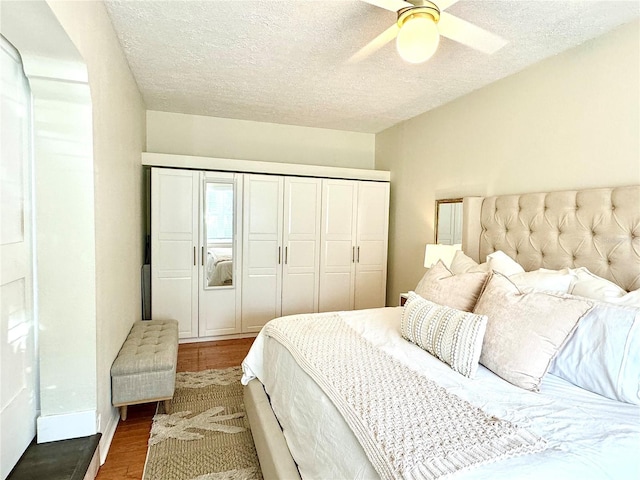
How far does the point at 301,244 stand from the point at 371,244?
88 cm

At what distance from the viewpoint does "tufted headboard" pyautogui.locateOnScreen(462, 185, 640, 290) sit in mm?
1860

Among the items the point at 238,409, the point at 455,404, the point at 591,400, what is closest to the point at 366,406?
the point at 455,404

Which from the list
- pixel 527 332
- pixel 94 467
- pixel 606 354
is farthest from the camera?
pixel 94 467

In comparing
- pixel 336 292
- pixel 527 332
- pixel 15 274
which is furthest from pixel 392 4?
pixel 336 292

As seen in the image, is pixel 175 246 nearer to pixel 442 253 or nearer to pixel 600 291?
pixel 442 253

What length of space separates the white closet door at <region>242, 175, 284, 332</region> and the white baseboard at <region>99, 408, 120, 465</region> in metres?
1.76

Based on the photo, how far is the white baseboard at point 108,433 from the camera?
1.85 meters

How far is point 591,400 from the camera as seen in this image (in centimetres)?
130

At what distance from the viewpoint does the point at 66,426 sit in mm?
1688

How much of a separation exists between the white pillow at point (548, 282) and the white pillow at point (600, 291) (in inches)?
1.2

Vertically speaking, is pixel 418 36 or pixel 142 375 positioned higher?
pixel 418 36

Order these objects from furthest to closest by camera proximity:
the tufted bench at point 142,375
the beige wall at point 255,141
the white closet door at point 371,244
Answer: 1. the white closet door at point 371,244
2. the beige wall at point 255,141
3. the tufted bench at point 142,375

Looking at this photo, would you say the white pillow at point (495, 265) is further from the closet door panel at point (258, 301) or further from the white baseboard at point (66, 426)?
the white baseboard at point (66, 426)

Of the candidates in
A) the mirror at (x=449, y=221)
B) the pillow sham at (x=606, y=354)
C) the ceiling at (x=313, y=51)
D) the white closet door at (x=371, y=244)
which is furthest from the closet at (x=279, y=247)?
the pillow sham at (x=606, y=354)
